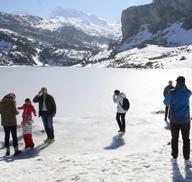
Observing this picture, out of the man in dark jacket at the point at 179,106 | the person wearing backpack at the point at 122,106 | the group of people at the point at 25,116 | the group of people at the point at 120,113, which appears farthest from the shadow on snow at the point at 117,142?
the man in dark jacket at the point at 179,106

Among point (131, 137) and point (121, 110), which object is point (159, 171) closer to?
point (131, 137)

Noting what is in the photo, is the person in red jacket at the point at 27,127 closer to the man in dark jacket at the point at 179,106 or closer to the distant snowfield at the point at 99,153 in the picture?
the distant snowfield at the point at 99,153

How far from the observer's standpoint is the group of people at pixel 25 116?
16.2 m

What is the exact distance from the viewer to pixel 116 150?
676 inches

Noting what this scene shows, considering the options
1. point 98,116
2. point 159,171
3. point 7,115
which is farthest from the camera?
point 98,116

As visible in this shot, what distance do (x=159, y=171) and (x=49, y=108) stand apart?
8.06 metres

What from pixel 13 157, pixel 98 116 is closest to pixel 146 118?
pixel 98 116

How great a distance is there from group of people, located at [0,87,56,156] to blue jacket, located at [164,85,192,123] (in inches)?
257

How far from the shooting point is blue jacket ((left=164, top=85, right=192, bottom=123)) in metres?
12.7

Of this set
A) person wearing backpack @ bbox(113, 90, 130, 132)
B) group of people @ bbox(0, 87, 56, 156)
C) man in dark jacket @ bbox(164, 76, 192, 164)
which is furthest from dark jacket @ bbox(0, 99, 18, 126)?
person wearing backpack @ bbox(113, 90, 130, 132)

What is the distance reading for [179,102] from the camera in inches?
501

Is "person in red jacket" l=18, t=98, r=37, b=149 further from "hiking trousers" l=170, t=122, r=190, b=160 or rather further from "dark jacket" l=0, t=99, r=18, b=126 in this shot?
"hiking trousers" l=170, t=122, r=190, b=160

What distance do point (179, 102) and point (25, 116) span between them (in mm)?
7996

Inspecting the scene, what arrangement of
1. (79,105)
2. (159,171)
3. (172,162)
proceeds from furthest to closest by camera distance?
(79,105), (172,162), (159,171)
